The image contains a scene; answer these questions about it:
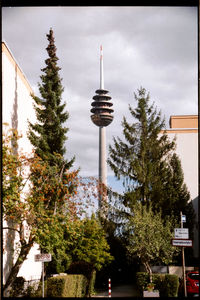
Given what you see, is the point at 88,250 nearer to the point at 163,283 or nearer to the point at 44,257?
the point at 163,283

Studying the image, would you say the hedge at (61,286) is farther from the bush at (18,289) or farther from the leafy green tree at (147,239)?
the leafy green tree at (147,239)

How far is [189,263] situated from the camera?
34.1 m

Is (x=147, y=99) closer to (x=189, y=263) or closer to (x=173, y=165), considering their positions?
(x=173, y=165)

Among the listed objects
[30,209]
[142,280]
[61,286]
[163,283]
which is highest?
[30,209]

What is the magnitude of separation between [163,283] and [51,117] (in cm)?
1185

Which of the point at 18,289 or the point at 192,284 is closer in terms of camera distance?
the point at 192,284

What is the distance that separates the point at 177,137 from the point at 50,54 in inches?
674

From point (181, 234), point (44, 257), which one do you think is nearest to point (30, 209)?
point (44, 257)

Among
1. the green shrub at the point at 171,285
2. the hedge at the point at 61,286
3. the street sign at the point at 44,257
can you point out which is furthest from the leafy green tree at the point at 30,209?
the green shrub at the point at 171,285

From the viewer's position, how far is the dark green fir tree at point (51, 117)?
1019 inches

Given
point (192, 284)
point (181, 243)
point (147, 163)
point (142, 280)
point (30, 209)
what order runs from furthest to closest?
point (147, 163) → point (142, 280) → point (192, 284) → point (30, 209) → point (181, 243)

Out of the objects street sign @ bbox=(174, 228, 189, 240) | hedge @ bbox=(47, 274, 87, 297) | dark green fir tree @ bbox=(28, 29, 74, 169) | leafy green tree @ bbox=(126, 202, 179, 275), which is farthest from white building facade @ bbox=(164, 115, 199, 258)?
street sign @ bbox=(174, 228, 189, 240)

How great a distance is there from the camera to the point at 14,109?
2592 cm
